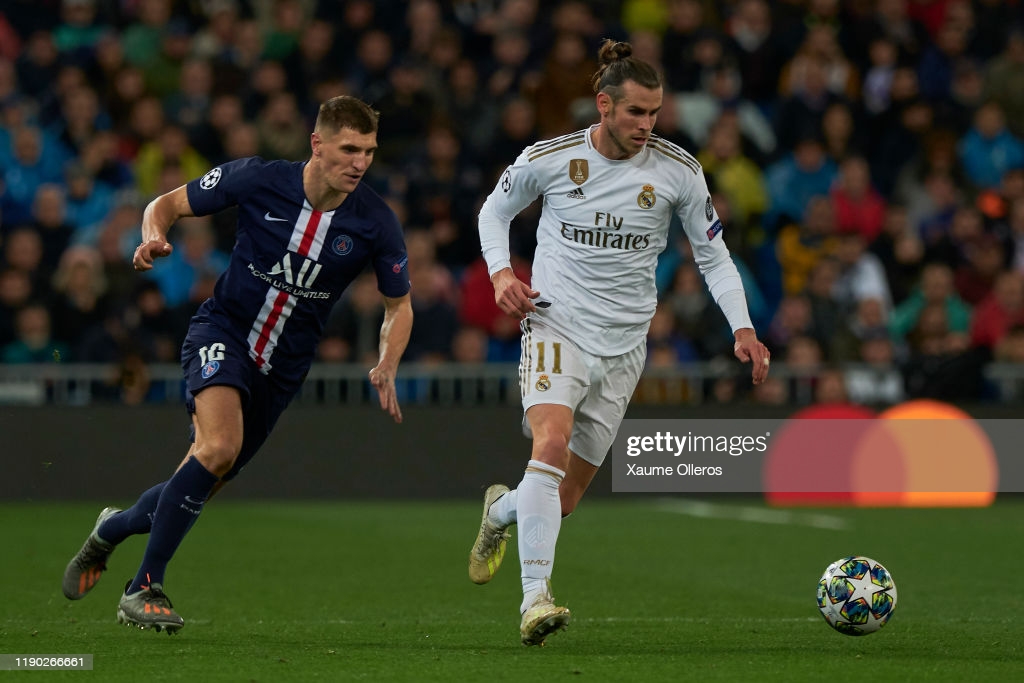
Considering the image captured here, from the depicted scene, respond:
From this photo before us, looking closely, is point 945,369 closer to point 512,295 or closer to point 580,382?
point 580,382

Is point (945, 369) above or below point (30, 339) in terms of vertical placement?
below

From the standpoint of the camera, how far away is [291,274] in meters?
7.56

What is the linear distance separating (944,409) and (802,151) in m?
3.14

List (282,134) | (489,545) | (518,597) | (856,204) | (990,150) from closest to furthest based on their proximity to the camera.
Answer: (489,545) < (518,597) < (282,134) < (856,204) < (990,150)

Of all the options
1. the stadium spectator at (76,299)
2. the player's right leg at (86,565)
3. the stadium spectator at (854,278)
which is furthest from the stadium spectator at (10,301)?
the stadium spectator at (854,278)

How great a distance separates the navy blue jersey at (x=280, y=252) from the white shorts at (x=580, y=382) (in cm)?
73

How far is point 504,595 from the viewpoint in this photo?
934cm

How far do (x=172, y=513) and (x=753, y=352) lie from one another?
8.40 ft

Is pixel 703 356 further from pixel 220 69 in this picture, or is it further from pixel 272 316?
pixel 272 316

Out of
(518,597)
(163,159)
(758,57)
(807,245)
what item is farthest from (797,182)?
(518,597)

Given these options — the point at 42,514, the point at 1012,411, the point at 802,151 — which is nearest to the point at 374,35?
the point at 802,151

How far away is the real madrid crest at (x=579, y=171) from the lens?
745 centimetres

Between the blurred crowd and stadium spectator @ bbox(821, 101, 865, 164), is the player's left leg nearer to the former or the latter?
the blurred crowd

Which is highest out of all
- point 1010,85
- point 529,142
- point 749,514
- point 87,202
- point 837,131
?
point 1010,85
